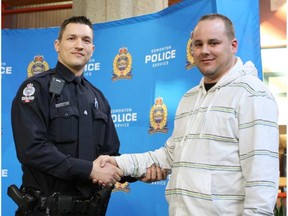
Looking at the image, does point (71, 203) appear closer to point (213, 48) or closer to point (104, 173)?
point (104, 173)

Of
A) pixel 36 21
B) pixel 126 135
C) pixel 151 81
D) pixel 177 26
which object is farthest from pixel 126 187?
pixel 36 21

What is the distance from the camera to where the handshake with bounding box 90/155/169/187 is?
8.16 feet

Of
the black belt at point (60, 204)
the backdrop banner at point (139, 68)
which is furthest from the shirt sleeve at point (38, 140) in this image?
the backdrop banner at point (139, 68)

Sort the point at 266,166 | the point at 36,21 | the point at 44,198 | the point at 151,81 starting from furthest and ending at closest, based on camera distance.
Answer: the point at 36,21 < the point at 151,81 < the point at 44,198 < the point at 266,166

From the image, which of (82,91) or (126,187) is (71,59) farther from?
(126,187)

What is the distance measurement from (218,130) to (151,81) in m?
2.35

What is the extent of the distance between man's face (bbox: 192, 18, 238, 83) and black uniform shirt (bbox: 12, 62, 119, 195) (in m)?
0.81

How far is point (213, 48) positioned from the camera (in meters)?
2.11

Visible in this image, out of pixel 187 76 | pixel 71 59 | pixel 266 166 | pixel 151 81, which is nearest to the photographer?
pixel 266 166

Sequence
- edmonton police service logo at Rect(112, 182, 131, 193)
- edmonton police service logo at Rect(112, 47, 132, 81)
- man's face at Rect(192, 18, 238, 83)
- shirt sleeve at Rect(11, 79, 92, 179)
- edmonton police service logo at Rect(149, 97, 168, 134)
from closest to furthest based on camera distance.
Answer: man's face at Rect(192, 18, 238, 83)
shirt sleeve at Rect(11, 79, 92, 179)
edmonton police service logo at Rect(149, 97, 168, 134)
edmonton police service logo at Rect(112, 182, 131, 193)
edmonton police service logo at Rect(112, 47, 132, 81)

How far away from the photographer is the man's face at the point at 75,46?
2.70m

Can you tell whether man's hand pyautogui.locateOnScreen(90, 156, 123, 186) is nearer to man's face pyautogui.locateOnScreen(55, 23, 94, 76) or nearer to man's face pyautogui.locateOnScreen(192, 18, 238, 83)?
man's face pyautogui.locateOnScreen(55, 23, 94, 76)

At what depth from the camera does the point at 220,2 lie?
3729 millimetres

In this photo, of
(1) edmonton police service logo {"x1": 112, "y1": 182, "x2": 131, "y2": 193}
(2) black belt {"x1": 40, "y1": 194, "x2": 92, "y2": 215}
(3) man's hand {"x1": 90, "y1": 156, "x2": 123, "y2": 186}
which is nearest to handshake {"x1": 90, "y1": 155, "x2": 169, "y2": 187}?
(3) man's hand {"x1": 90, "y1": 156, "x2": 123, "y2": 186}
